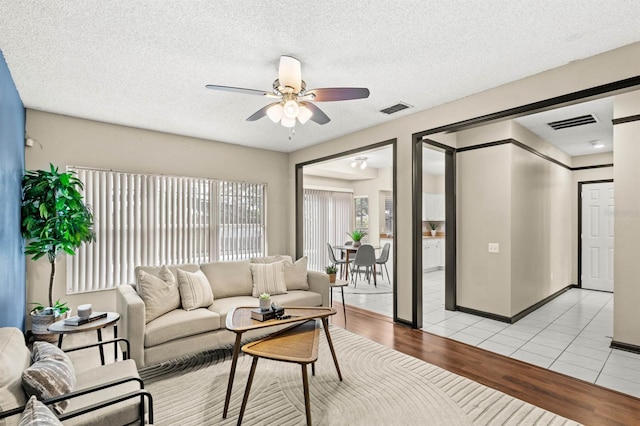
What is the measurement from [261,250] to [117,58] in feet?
12.4

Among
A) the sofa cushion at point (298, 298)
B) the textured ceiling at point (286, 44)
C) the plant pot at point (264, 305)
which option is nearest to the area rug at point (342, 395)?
the plant pot at point (264, 305)

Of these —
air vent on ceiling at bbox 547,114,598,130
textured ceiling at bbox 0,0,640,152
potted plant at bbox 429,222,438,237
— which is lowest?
potted plant at bbox 429,222,438,237

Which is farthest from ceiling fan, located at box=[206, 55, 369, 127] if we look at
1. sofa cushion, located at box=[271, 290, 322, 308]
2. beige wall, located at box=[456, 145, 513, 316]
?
beige wall, located at box=[456, 145, 513, 316]

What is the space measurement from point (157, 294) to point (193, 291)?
13.9 inches

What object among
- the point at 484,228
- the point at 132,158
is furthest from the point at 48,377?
the point at 484,228

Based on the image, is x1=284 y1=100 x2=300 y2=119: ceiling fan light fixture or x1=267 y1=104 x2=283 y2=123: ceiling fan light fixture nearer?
x1=284 y1=100 x2=300 y2=119: ceiling fan light fixture

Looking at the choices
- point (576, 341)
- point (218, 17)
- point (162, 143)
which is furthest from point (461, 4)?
point (162, 143)

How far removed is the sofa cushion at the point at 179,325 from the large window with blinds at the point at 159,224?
5.70 ft

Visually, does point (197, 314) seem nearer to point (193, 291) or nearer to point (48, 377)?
point (193, 291)

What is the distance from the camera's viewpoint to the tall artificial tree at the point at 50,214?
3215 mm

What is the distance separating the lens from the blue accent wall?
249 centimetres

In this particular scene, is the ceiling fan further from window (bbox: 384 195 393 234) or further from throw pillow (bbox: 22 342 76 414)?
window (bbox: 384 195 393 234)

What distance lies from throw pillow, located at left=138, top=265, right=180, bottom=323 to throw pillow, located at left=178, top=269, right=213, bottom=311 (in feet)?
0.25

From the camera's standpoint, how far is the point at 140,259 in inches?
173
